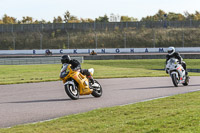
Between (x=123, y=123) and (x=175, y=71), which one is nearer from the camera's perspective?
(x=123, y=123)

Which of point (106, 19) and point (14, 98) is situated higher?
point (106, 19)

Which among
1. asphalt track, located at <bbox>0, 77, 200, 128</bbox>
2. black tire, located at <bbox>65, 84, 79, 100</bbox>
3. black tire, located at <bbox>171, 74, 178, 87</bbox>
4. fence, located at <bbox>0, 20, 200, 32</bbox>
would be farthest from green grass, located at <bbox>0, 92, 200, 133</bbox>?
fence, located at <bbox>0, 20, 200, 32</bbox>

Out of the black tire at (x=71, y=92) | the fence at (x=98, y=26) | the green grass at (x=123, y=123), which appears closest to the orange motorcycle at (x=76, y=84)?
the black tire at (x=71, y=92)

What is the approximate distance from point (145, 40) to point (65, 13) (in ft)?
139

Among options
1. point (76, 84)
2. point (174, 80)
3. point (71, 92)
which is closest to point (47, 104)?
point (71, 92)

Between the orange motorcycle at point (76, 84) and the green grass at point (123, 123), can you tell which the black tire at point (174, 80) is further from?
the green grass at point (123, 123)

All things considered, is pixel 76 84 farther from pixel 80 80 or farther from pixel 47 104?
pixel 47 104

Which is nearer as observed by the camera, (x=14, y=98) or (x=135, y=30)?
(x=14, y=98)

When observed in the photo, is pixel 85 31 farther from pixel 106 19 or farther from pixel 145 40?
pixel 106 19

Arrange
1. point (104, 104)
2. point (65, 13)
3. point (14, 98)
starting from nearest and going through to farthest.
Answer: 1. point (104, 104)
2. point (14, 98)
3. point (65, 13)

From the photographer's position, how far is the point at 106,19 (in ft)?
442

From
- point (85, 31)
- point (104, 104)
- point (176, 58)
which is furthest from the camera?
point (85, 31)

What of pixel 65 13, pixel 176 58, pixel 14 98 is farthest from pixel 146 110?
pixel 65 13

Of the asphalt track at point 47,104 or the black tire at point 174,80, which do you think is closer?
the asphalt track at point 47,104
